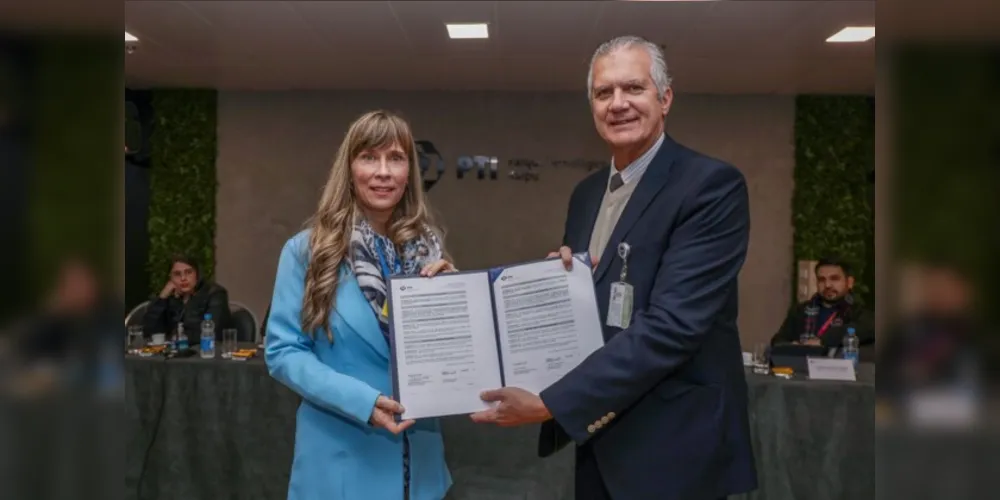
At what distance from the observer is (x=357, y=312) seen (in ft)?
4.91

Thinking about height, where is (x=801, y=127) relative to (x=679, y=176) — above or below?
above

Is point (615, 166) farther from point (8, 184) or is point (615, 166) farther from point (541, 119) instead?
point (541, 119)

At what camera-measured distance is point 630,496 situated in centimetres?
138

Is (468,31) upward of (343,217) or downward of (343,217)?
upward

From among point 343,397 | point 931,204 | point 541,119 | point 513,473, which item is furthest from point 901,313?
point 541,119

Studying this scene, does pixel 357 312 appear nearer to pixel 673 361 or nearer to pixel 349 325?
pixel 349 325

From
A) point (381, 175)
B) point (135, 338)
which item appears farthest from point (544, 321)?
point (135, 338)

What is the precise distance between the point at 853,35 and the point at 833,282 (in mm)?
1836

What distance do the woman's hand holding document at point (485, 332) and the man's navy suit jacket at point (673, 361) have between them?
68 millimetres

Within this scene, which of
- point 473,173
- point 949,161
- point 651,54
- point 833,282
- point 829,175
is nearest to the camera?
point 949,161

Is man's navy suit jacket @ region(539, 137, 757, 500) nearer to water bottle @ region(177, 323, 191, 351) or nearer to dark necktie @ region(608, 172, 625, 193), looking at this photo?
dark necktie @ region(608, 172, 625, 193)

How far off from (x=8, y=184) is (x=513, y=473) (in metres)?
3.12

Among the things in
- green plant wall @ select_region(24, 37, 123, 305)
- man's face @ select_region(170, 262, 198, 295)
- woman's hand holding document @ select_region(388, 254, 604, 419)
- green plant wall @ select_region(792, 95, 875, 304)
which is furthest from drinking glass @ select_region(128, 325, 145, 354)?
green plant wall @ select_region(792, 95, 875, 304)

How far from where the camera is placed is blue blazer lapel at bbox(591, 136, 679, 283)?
4.58 ft
